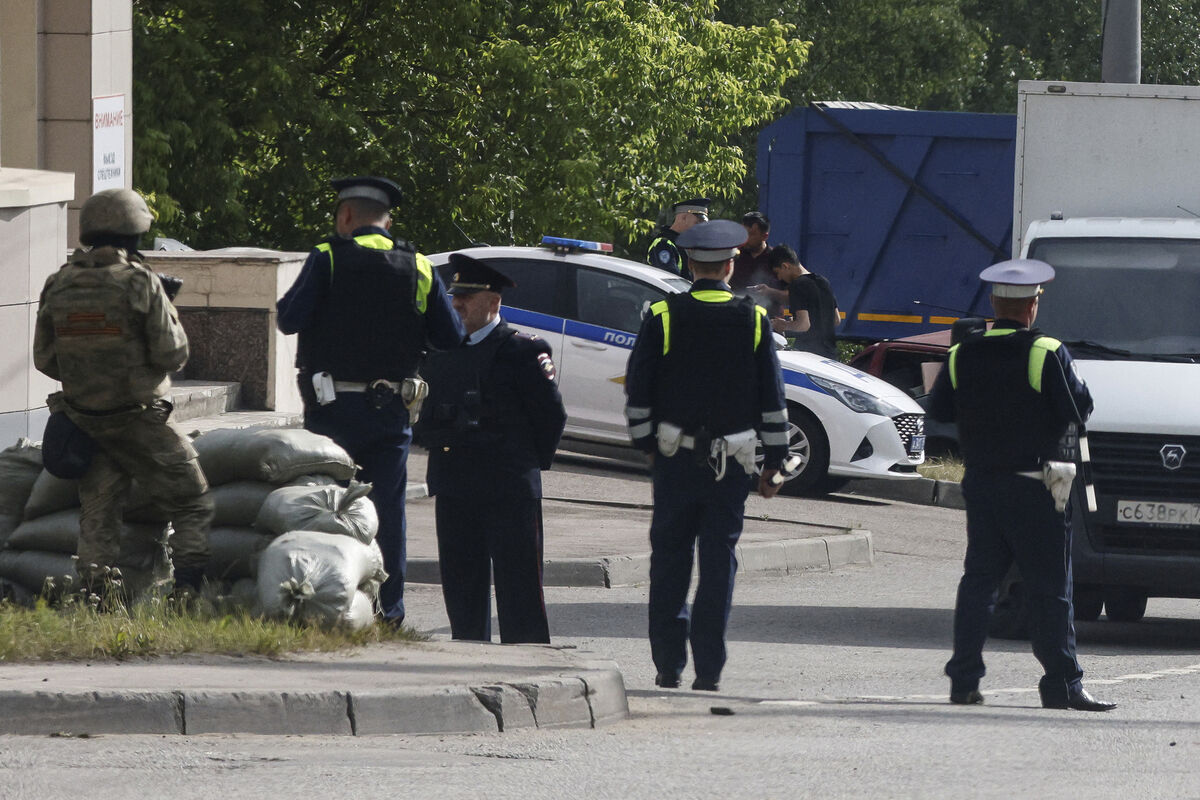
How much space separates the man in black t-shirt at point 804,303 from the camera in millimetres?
16141

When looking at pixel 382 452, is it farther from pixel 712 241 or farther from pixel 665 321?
pixel 712 241

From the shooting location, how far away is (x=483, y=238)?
23906 mm

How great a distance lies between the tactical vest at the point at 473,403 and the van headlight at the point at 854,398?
24.3 feet

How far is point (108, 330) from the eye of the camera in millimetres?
7504

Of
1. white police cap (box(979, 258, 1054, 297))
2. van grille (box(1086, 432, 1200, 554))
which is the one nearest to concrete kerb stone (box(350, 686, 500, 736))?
white police cap (box(979, 258, 1054, 297))

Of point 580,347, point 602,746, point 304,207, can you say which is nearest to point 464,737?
point 602,746

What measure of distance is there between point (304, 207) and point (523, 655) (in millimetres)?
17452

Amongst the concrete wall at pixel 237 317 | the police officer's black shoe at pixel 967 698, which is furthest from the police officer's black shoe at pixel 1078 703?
the concrete wall at pixel 237 317

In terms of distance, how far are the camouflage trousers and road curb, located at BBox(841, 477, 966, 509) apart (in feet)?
30.4

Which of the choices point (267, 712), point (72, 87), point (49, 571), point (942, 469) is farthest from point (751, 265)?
point (267, 712)

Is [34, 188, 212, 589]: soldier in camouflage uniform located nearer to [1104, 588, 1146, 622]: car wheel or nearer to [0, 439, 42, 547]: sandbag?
[0, 439, 42, 547]: sandbag

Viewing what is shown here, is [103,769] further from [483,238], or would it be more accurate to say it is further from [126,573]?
[483,238]

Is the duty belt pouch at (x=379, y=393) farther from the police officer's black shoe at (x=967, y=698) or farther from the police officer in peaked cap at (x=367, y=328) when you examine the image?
the police officer's black shoe at (x=967, y=698)

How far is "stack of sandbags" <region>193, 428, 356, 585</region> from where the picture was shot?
7.99 m
